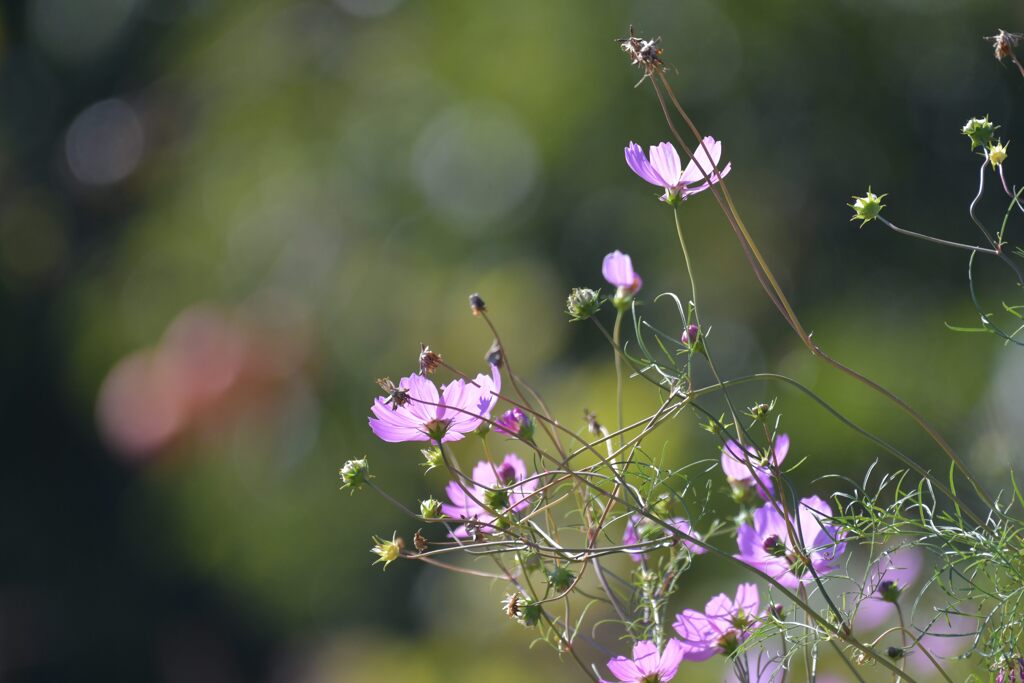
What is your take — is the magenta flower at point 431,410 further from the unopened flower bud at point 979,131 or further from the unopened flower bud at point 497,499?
the unopened flower bud at point 979,131

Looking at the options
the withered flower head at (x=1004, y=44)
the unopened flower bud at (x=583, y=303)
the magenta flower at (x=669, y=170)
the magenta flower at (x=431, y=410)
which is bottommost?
the magenta flower at (x=431, y=410)

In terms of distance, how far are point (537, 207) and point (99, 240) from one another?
4.15 feet

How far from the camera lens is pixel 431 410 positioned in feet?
0.85

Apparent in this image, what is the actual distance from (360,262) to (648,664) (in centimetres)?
184

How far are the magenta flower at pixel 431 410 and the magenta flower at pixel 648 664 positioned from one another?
0.06 m

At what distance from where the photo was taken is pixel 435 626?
5.68ft

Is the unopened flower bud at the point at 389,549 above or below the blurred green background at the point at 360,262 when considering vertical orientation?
above

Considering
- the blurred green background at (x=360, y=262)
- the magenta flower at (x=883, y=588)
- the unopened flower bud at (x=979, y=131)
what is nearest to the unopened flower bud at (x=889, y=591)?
the magenta flower at (x=883, y=588)

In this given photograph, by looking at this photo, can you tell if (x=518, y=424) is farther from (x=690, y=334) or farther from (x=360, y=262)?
(x=360, y=262)

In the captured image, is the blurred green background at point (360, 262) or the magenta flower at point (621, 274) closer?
the magenta flower at point (621, 274)

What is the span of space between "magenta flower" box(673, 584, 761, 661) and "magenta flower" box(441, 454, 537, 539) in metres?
0.05

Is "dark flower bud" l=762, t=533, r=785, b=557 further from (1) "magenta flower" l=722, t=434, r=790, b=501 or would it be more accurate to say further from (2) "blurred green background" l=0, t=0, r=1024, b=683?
(2) "blurred green background" l=0, t=0, r=1024, b=683

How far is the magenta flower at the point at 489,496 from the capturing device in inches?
9.6

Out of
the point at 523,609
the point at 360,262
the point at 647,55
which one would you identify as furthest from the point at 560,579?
the point at 360,262
